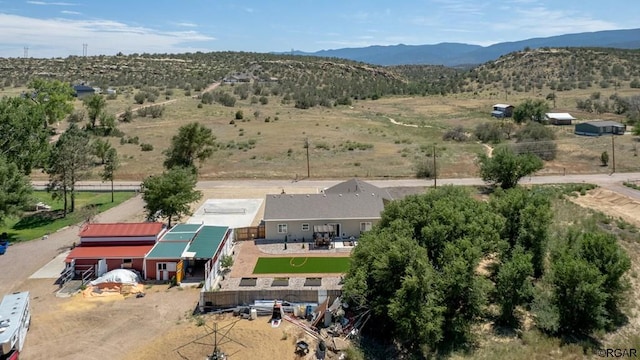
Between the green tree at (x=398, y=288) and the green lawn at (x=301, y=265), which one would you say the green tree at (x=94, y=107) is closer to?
the green lawn at (x=301, y=265)

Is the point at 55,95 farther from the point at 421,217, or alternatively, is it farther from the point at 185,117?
the point at 421,217

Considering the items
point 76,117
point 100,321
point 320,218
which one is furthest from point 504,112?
point 100,321

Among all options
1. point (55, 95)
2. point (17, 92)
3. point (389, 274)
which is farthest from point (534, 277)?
point (17, 92)

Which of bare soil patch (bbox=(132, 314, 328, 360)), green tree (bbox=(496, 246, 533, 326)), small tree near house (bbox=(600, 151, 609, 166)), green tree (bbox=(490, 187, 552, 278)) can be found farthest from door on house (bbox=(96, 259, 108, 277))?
small tree near house (bbox=(600, 151, 609, 166))

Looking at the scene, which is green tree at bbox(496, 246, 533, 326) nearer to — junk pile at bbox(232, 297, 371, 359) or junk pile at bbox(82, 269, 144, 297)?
junk pile at bbox(232, 297, 371, 359)

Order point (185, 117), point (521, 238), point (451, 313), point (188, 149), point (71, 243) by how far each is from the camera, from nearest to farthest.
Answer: point (451, 313)
point (521, 238)
point (71, 243)
point (188, 149)
point (185, 117)

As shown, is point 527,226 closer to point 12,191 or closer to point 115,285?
point 115,285

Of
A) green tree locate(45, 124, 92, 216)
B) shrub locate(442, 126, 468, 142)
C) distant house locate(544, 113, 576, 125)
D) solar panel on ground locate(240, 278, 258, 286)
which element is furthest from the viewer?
distant house locate(544, 113, 576, 125)
